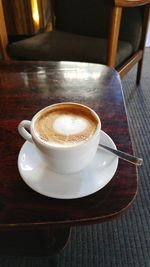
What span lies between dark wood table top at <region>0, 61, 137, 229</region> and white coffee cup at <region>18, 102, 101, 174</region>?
61mm

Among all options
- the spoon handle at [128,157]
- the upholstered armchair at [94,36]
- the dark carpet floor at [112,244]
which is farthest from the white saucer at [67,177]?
the upholstered armchair at [94,36]

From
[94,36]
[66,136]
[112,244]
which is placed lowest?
[112,244]

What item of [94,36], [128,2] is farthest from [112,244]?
[94,36]

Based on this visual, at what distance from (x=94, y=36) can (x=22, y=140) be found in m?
1.04

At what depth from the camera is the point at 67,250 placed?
764mm

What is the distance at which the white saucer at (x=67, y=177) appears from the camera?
37 centimetres

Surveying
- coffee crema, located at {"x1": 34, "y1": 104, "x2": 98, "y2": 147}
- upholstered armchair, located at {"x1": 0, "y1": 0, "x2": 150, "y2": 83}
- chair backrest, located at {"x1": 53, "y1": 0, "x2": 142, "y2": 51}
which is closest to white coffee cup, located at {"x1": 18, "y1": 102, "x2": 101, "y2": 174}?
coffee crema, located at {"x1": 34, "y1": 104, "x2": 98, "y2": 147}

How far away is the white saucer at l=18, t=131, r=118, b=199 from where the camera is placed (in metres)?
0.37

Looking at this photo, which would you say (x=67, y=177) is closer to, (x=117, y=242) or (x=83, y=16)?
(x=117, y=242)

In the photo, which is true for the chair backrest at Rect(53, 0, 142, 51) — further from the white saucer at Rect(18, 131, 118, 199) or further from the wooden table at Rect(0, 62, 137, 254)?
the white saucer at Rect(18, 131, 118, 199)

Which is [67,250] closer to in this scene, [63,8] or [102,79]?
[102,79]

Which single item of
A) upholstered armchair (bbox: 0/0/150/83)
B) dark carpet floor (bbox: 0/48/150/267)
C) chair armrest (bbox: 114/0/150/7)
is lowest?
dark carpet floor (bbox: 0/48/150/267)

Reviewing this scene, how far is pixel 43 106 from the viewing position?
23.7 inches

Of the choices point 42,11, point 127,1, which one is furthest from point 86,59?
point 42,11
